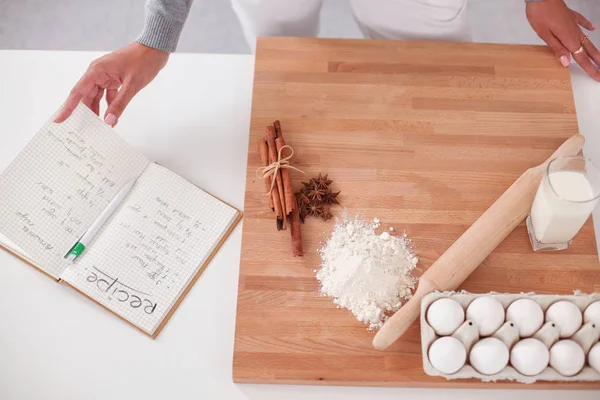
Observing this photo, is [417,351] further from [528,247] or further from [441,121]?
[441,121]

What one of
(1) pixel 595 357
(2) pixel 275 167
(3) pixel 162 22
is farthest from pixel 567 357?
(3) pixel 162 22

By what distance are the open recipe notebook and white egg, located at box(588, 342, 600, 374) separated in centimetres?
74

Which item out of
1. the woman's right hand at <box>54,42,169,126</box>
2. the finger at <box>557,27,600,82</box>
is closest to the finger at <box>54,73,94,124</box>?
the woman's right hand at <box>54,42,169,126</box>

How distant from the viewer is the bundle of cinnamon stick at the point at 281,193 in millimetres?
1187

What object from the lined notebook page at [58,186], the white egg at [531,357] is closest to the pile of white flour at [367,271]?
the white egg at [531,357]

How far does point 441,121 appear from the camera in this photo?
1.30 metres

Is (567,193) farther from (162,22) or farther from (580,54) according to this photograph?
(162,22)

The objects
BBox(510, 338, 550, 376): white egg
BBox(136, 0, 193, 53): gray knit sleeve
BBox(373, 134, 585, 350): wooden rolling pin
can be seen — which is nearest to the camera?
BBox(510, 338, 550, 376): white egg

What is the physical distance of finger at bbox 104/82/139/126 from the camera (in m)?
1.24

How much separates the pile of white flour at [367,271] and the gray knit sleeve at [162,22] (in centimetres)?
59

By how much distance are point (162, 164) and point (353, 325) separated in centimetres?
59

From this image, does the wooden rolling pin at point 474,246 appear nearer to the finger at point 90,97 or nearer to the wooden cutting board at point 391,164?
the wooden cutting board at point 391,164

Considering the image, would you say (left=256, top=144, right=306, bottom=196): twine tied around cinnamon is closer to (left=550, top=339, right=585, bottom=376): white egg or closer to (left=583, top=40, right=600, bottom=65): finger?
(left=550, top=339, right=585, bottom=376): white egg

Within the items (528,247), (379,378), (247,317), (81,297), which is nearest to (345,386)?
(379,378)
